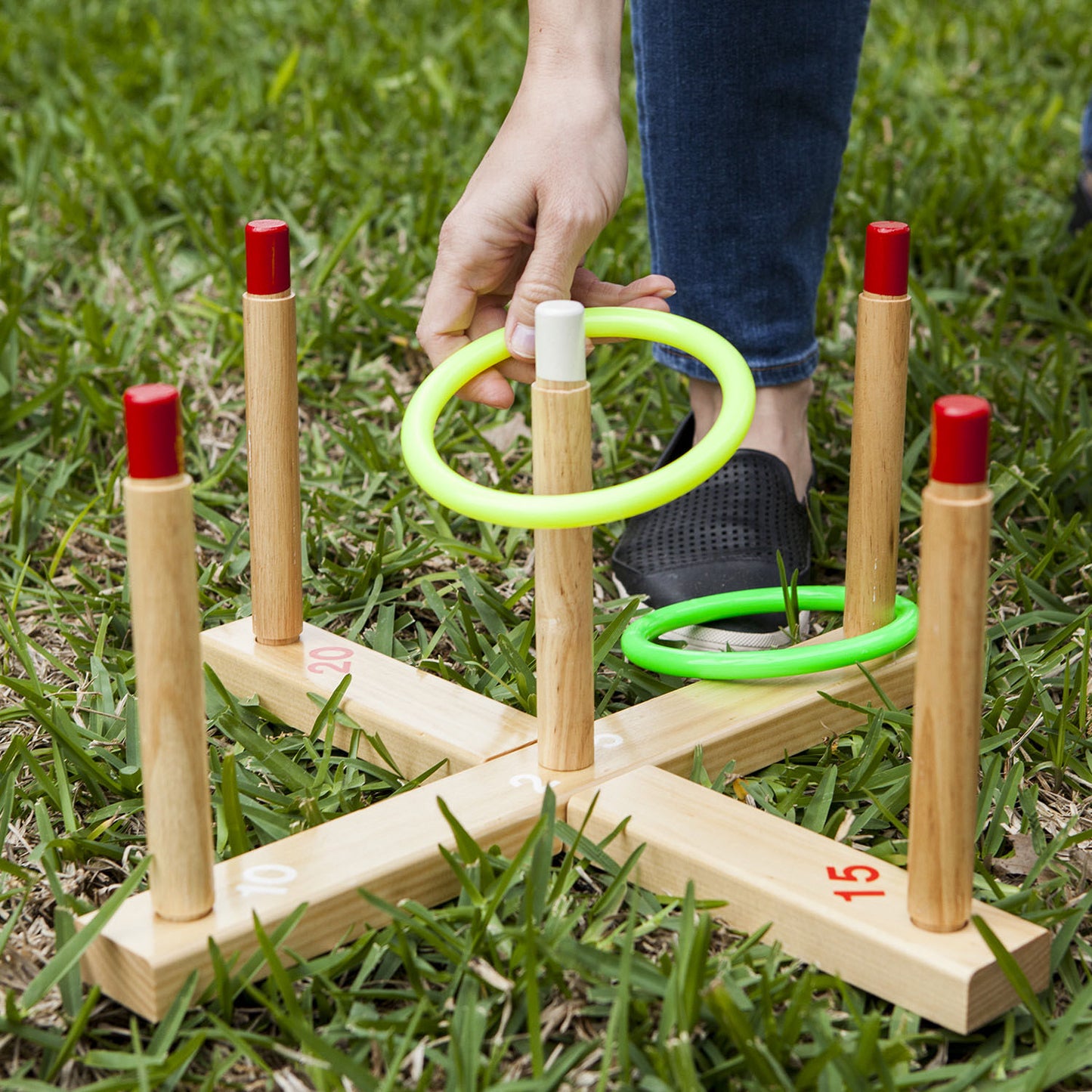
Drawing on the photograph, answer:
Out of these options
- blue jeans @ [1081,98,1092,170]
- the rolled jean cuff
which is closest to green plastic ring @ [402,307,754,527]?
the rolled jean cuff

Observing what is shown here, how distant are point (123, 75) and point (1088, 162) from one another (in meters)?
1.91

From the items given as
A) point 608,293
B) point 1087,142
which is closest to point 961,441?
point 608,293

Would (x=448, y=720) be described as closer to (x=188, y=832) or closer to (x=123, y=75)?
(x=188, y=832)

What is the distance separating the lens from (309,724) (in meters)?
1.45

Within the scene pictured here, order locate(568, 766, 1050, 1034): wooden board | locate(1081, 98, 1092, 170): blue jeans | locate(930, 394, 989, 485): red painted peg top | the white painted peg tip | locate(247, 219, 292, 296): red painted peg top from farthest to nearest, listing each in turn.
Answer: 1. locate(1081, 98, 1092, 170): blue jeans
2. locate(247, 219, 292, 296): red painted peg top
3. the white painted peg tip
4. locate(568, 766, 1050, 1034): wooden board
5. locate(930, 394, 989, 485): red painted peg top

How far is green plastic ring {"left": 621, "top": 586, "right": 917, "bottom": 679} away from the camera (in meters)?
1.41

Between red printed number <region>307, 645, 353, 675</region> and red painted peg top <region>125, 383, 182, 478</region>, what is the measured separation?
0.51 m

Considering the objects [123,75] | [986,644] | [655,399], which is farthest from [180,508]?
[123,75]

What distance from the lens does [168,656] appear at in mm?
1010

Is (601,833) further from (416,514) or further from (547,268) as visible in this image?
(416,514)

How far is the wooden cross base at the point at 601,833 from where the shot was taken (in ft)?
Result: 3.48

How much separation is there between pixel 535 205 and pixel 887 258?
32cm

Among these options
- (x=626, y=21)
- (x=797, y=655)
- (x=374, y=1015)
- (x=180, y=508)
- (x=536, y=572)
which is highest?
(x=626, y=21)

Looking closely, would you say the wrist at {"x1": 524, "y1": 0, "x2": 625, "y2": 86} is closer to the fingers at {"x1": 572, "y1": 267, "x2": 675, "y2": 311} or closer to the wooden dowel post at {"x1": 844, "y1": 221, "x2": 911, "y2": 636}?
the fingers at {"x1": 572, "y1": 267, "x2": 675, "y2": 311}
